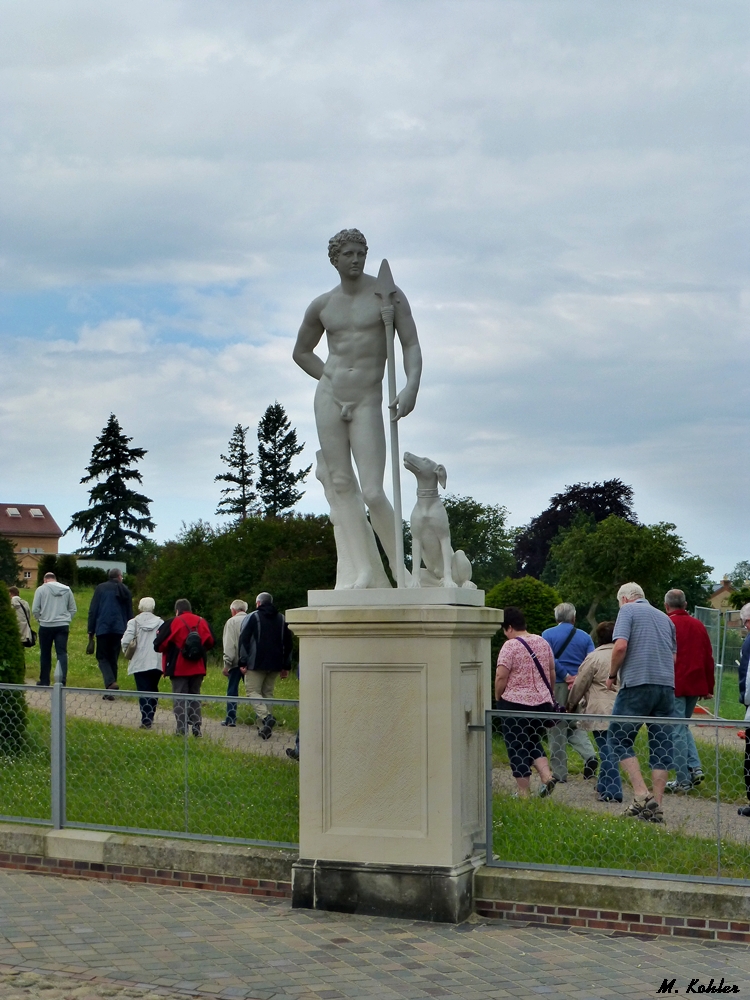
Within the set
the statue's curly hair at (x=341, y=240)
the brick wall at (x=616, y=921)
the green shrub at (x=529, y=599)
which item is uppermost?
the statue's curly hair at (x=341, y=240)

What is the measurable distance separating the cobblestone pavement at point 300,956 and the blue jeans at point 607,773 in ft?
3.80

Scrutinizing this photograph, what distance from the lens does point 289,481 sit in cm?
8706

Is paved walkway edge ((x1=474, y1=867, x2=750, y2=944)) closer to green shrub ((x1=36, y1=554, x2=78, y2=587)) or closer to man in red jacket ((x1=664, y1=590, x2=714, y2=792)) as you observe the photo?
man in red jacket ((x1=664, y1=590, x2=714, y2=792))

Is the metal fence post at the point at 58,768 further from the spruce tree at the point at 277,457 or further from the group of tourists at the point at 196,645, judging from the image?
the spruce tree at the point at 277,457

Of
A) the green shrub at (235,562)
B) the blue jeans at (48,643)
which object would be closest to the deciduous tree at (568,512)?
the green shrub at (235,562)

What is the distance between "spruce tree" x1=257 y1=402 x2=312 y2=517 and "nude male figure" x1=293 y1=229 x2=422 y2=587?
77.5 m

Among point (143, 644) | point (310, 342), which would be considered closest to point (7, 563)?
point (143, 644)

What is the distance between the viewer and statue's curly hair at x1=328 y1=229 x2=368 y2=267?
8000 mm

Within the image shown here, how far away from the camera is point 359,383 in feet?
26.3

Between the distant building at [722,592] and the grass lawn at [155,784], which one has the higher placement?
the distant building at [722,592]

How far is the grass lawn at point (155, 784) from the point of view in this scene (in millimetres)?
8133

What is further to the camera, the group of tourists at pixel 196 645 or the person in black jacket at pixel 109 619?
the person in black jacket at pixel 109 619

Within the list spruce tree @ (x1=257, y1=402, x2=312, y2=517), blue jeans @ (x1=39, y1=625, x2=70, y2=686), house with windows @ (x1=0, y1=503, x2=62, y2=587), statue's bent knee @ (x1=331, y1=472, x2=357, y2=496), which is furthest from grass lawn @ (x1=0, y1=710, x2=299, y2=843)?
house with windows @ (x1=0, y1=503, x2=62, y2=587)

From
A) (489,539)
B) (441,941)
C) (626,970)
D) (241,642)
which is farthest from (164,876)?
(489,539)
